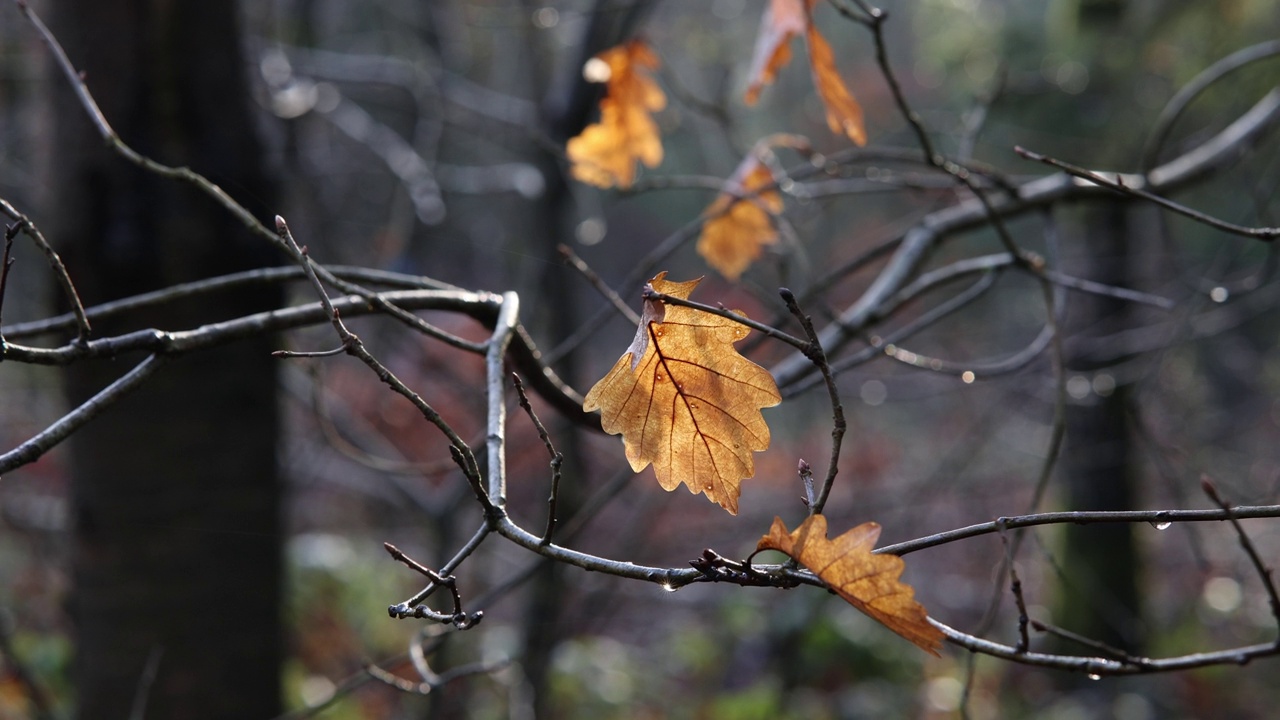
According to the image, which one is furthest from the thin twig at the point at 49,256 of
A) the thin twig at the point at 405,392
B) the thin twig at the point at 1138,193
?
the thin twig at the point at 1138,193

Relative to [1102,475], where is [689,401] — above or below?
below

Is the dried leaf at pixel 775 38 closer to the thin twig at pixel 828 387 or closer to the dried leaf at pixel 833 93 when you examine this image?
the dried leaf at pixel 833 93

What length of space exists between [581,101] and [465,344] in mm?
2183

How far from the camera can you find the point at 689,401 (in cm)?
78

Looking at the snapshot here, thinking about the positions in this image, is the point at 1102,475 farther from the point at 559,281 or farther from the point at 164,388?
the point at 164,388

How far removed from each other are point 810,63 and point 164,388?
1.45 meters

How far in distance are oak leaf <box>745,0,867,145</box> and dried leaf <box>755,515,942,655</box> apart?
775mm

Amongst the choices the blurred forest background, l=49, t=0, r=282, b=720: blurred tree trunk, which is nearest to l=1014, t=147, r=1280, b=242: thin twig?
the blurred forest background

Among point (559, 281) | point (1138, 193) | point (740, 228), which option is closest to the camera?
point (1138, 193)

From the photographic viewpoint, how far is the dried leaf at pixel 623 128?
5.61 feet

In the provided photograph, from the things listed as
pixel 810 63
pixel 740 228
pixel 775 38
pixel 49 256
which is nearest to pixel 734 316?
pixel 49 256

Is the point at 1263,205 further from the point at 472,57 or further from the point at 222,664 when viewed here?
the point at 472,57

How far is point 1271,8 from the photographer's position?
4180 millimetres

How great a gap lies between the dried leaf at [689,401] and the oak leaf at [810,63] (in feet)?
1.94
